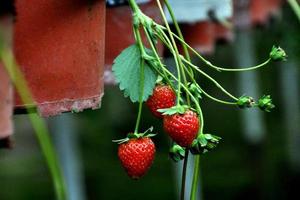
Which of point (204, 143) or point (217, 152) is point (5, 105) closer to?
point (204, 143)

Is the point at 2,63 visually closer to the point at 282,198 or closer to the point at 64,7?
the point at 64,7

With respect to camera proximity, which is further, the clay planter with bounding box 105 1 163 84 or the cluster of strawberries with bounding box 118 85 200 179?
the clay planter with bounding box 105 1 163 84

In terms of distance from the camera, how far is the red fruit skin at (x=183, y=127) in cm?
112

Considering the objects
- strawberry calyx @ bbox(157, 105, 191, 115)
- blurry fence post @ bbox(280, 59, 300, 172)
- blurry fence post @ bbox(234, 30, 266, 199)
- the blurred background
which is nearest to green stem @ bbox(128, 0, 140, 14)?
strawberry calyx @ bbox(157, 105, 191, 115)

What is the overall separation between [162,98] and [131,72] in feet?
0.17

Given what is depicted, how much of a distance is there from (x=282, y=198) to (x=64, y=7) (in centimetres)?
488

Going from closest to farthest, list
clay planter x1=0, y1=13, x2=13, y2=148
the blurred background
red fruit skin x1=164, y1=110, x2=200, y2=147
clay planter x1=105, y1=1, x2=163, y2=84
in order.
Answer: clay planter x1=0, y1=13, x2=13, y2=148
red fruit skin x1=164, y1=110, x2=200, y2=147
clay planter x1=105, y1=1, x2=163, y2=84
the blurred background

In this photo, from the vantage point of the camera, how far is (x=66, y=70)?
1.18m

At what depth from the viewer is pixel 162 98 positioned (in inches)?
46.2

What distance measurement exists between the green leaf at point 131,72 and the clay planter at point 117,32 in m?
0.30

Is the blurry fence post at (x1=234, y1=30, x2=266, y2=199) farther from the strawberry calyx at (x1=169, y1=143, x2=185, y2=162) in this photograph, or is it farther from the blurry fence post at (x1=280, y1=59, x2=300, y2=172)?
the strawberry calyx at (x1=169, y1=143, x2=185, y2=162)

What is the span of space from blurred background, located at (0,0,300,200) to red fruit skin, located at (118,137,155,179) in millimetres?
3822

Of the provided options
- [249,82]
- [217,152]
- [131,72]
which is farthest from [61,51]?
[217,152]

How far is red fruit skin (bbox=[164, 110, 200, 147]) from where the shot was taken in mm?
1124
